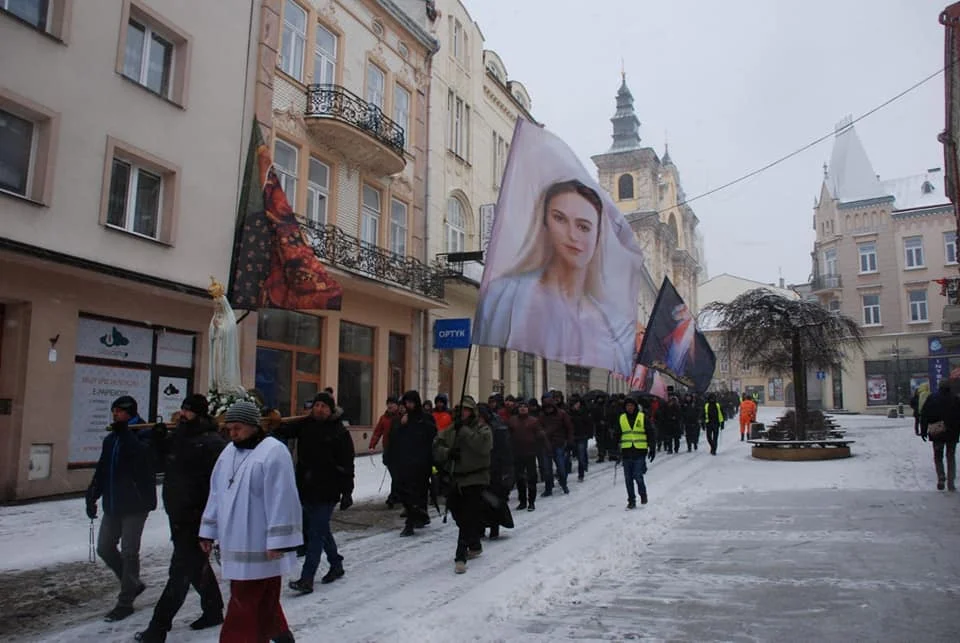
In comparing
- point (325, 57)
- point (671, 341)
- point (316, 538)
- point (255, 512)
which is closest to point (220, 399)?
point (316, 538)

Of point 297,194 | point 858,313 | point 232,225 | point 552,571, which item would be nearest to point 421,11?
point 297,194

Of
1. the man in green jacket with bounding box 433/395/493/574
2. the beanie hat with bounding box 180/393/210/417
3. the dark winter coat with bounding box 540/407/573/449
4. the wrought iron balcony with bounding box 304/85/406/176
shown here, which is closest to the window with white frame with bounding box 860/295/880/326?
the wrought iron balcony with bounding box 304/85/406/176

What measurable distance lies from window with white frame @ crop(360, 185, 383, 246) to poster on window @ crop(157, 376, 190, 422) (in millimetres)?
7299

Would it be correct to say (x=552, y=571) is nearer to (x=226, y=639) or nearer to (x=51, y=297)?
(x=226, y=639)

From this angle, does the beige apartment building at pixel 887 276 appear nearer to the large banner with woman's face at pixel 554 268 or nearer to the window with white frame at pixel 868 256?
the window with white frame at pixel 868 256

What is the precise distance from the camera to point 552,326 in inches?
421

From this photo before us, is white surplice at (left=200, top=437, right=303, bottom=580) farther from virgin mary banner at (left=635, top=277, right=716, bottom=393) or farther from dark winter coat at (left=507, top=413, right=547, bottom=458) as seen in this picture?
virgin mary banner at (left=635, top=277, right=716, bottom=393)

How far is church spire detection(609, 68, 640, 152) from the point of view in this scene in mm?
80875

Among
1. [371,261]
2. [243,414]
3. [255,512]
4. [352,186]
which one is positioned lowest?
[255,512]

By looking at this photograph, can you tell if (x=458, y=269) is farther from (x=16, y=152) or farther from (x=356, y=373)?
(x=16, y=152)

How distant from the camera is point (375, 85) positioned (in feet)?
71.2

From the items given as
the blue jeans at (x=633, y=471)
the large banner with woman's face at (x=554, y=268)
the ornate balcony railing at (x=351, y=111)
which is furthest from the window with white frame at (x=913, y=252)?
the blue jeans at (x=633, y=471)

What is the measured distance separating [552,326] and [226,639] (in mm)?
7135

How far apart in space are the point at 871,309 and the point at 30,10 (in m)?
55.5
